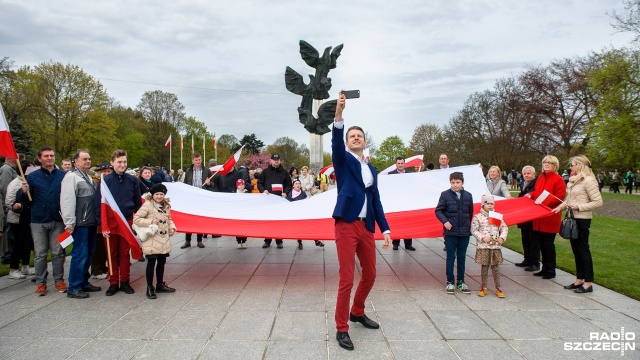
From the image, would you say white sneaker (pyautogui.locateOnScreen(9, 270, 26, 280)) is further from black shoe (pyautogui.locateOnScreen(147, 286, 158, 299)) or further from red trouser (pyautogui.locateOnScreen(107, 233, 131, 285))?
black shoe (pyautogui.locateOnScreen(147, 286, 158, 299))

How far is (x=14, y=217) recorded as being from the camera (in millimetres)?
6281

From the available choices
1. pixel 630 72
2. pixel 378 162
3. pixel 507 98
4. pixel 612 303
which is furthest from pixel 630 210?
pixel 378 162

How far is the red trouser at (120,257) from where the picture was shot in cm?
554

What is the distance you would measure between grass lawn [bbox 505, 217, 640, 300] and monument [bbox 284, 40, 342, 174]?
14264 millimetres

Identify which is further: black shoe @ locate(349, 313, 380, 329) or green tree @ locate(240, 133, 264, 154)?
green tree @ locate(240, 133, 264, 154)

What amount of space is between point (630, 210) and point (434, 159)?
28.2 m

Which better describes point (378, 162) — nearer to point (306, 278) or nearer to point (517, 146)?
point (517, 146)

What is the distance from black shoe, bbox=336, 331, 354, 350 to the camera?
359cm

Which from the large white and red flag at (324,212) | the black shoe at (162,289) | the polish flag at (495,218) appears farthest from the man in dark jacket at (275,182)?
the polish flag at (495,218)

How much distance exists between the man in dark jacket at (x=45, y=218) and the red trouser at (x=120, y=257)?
0.69m

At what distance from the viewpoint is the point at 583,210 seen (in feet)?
17.8

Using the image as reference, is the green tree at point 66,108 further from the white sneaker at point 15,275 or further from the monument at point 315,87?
the white sneaker at point 15,275

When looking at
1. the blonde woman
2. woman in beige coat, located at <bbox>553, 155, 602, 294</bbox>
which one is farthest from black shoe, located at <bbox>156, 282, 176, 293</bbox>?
the blonde woman

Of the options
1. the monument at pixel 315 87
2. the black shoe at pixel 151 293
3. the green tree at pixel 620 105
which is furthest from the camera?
the monument at pixel 315 87
